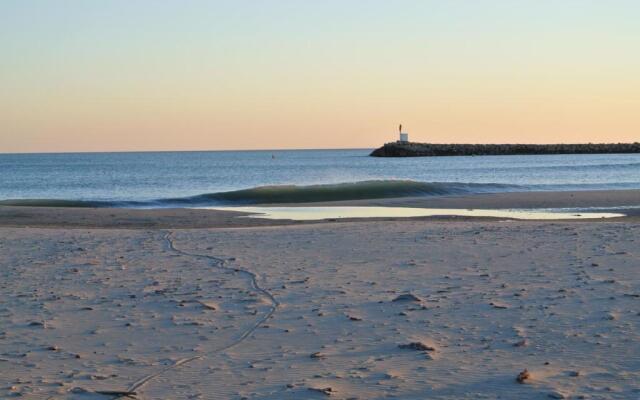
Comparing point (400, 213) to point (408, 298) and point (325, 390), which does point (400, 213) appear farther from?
point (325, 390)

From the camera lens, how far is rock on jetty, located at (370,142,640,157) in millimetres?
124812

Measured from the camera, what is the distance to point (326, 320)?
809 cm

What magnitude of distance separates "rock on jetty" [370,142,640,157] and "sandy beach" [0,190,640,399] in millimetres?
111520

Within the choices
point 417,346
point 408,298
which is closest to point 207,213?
point 408,298

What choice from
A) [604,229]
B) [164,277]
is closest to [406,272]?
[164,277]

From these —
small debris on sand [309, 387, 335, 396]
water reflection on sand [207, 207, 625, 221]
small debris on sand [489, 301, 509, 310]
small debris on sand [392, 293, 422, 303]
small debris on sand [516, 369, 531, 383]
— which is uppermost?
small debris on sand [392, 293, 422, 303]

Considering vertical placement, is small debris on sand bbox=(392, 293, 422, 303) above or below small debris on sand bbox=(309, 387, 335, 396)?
above

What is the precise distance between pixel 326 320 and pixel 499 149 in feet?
405

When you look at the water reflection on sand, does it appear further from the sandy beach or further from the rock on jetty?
the rock on jetty

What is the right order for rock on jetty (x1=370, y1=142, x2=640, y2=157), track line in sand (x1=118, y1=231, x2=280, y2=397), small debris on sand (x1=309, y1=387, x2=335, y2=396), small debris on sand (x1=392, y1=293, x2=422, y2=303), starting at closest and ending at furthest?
small debris on sand (x1=309, y1=387, x2=335, y2=396)
track line in sand (x1=118, y1=231, x2=280, y2=397)
small debris on sand (x1=392, y1=293, x2=422, y2=303)
rock on jetty (x1=370, y1=142, x2=640, y2=157)

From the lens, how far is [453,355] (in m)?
6.80

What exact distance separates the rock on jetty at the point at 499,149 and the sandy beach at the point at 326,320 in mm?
111520

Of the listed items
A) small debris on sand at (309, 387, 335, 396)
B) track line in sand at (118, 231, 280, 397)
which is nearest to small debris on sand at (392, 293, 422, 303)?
track line in sand at (118, 231, 280, 397)

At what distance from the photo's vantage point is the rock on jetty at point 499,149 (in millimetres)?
124812
